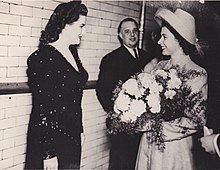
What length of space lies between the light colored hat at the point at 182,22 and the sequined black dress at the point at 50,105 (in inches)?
15.1

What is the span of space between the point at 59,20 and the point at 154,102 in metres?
0.44

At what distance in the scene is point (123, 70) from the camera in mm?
1356

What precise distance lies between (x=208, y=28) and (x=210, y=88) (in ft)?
0.71

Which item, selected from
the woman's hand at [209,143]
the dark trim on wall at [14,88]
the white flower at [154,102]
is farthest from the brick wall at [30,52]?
the woman's hand at [209,143]

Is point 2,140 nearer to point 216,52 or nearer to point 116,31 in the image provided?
point 116,31

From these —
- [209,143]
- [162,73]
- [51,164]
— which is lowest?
[51,164]

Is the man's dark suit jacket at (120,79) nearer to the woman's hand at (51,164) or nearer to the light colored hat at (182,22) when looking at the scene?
the light colored hat at (182,22)

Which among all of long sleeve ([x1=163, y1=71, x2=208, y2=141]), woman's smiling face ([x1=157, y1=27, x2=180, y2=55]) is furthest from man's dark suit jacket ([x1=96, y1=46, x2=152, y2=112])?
long sleeve ([x1=163, y1=71, x2=208, y2=141])

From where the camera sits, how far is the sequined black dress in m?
1.15

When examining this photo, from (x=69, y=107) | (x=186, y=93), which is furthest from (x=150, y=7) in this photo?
(x=69, y=107)

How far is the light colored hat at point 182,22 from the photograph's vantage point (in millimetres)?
1207

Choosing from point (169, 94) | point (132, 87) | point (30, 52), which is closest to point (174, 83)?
point (169, 94)

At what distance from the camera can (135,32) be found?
139 centimetres

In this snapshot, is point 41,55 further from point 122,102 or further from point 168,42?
point 168,42
